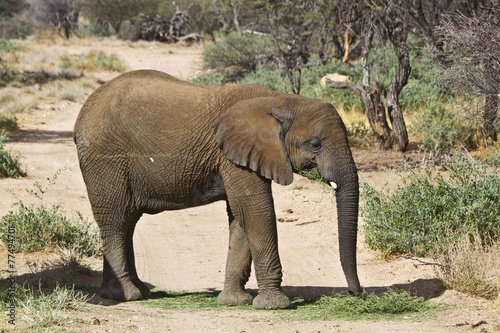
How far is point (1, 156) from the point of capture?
1177 centimetres

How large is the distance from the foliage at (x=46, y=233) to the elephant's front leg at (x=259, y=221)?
2879 mm

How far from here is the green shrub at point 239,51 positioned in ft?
77.9

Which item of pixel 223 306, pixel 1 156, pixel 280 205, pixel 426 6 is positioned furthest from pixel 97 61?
pixel 223 306

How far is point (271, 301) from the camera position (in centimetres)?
623

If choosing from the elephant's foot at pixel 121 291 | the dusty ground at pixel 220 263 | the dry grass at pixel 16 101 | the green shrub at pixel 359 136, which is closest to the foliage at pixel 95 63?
the dry grass at pixel 16 101

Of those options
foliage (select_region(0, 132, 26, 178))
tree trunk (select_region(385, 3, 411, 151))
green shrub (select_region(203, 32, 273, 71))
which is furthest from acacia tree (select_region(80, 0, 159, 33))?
foliage (select_region(0, 132, 26, 178))

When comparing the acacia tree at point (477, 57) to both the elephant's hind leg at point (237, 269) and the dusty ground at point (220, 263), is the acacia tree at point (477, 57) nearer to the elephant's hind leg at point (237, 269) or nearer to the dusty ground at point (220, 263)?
the dusty ground at point (220, 263)

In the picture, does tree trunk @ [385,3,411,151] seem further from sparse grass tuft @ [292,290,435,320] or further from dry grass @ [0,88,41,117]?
dry grass @ [0,88,41,117]

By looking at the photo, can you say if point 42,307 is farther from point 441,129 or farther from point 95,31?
point 95,31

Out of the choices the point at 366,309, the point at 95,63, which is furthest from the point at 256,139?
the point at 95,63

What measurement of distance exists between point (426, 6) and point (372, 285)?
15.1 metres

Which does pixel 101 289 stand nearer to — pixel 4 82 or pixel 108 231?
pixel 108 231

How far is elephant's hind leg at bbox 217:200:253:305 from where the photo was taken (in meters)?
6.59

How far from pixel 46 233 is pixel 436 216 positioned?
489 centimetres
